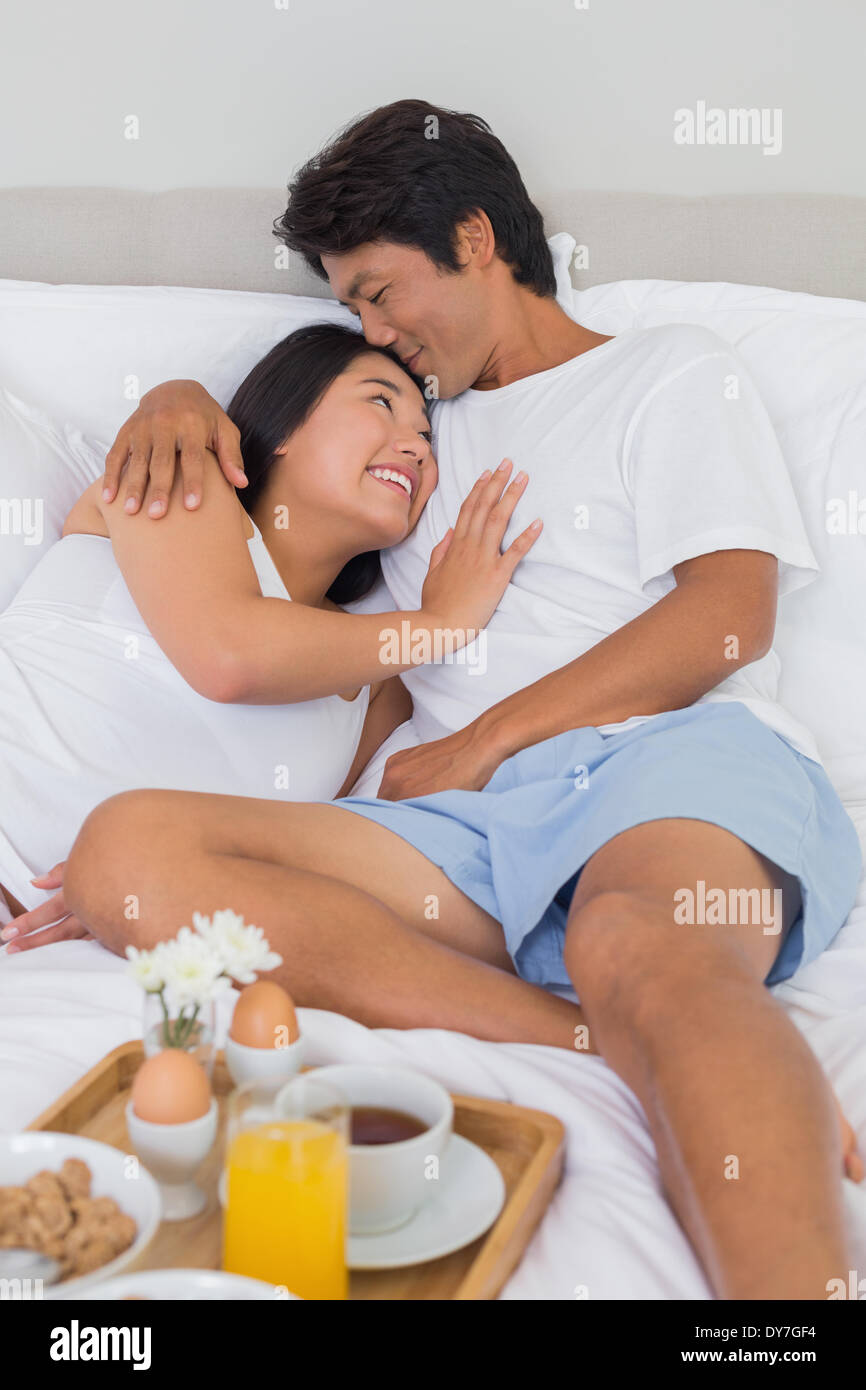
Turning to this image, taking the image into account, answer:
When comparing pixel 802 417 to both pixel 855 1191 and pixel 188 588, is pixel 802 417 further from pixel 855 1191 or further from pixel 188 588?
pixel 855 1191

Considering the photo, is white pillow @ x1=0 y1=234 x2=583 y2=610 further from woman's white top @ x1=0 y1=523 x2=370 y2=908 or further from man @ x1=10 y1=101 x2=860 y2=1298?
woman's white top @ x1=0 y1=523 x2=370 y2=908

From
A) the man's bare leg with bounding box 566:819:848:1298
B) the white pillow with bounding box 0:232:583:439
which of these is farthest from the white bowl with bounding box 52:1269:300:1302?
the white pillow with bounding box 0:232:583:439

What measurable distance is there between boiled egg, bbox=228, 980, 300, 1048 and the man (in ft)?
0.71

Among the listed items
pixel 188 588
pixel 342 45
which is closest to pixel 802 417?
pixel 188 588

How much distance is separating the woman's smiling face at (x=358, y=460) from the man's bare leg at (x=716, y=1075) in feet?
2.24

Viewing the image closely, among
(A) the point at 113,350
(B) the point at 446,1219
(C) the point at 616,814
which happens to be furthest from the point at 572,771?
(A) the point at 113,350

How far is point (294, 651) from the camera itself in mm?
1259

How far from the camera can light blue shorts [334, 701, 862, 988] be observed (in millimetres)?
1037

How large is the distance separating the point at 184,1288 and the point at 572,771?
0.69 meters

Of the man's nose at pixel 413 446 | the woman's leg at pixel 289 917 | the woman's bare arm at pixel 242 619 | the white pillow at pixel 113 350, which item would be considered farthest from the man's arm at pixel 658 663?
the white pillow at pixel 113 350
